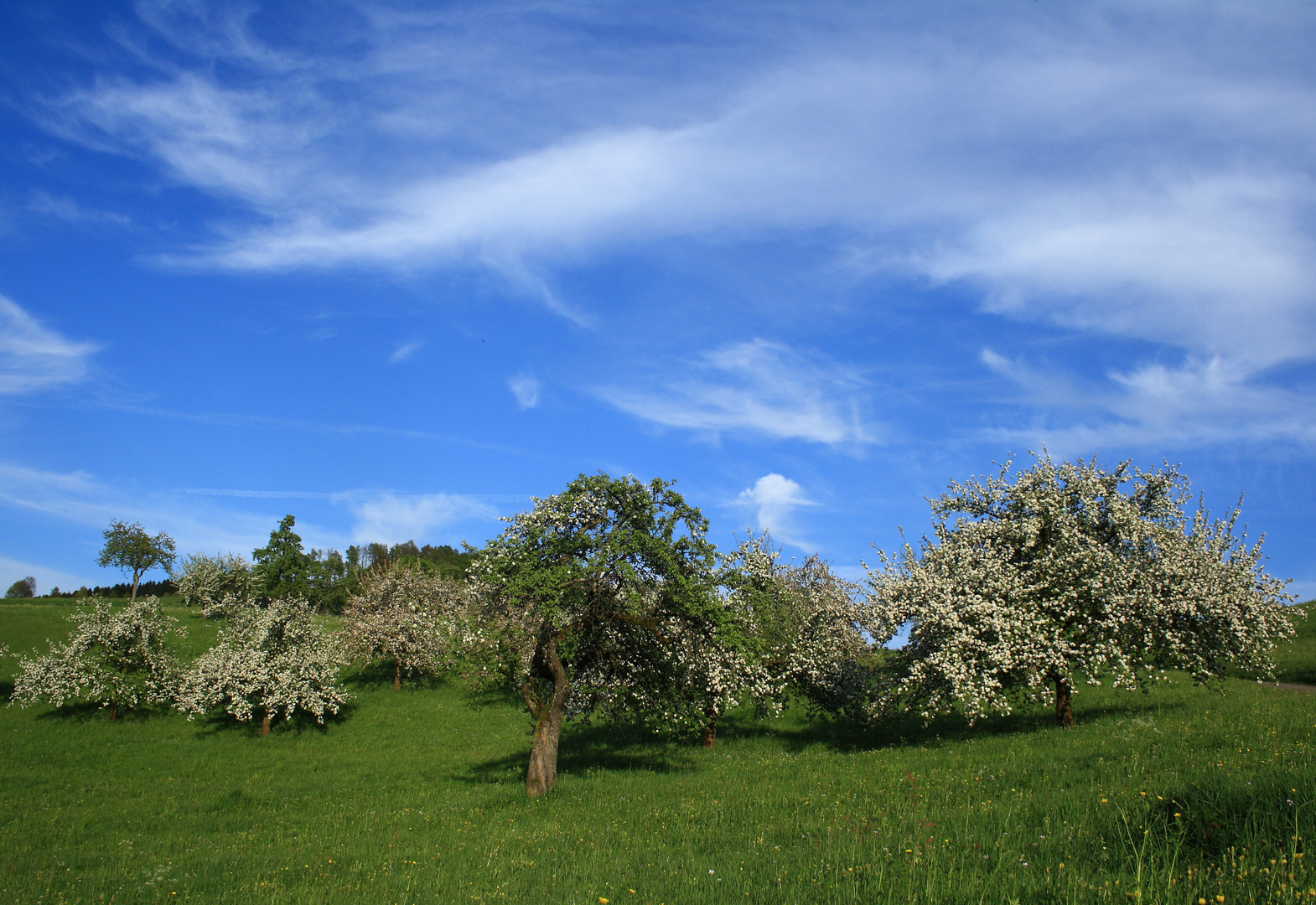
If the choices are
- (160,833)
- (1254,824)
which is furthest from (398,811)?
(1254,824)

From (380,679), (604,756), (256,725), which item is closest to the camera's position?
(604,756)

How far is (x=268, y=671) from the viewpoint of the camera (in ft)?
138

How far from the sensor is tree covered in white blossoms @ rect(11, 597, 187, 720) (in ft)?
134

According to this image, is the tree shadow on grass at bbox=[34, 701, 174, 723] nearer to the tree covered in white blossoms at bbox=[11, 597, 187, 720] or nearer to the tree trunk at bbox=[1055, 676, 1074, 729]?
the tree covered in white blossoms at bbox=[11, 597, 187, 720]

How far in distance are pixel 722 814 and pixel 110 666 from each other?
4436cm

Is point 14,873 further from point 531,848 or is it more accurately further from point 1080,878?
point 1080,878

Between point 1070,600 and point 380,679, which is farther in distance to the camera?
point 380,679

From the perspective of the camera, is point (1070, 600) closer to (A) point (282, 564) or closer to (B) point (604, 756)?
(B) point (604, 756)

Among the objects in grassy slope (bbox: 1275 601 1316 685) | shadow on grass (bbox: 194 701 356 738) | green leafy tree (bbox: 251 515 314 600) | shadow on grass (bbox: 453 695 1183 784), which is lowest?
shadow on grass (bbox: 194 701 356 738)

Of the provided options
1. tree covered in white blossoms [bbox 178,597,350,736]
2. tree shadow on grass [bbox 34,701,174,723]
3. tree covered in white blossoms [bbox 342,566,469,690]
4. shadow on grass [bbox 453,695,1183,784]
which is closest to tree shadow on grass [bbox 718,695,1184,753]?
shadow on grass [bbox 453,695,1183,784]

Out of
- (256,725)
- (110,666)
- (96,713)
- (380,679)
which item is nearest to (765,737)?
(256,725)

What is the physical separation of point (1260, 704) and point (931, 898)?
24.9 meters

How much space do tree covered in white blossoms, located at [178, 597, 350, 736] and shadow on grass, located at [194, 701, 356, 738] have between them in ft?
1.44

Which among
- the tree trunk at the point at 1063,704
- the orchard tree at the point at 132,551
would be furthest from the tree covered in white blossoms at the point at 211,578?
the tree trunk at the point at 1063,704
